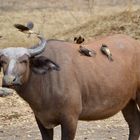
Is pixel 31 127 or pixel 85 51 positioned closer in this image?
pixel 85 51

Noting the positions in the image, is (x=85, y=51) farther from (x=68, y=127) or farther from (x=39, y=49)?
(x=68, y=127)

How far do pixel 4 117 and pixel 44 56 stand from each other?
4.89m

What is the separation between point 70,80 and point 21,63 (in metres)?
0.87

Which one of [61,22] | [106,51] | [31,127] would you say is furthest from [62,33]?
[106,51]

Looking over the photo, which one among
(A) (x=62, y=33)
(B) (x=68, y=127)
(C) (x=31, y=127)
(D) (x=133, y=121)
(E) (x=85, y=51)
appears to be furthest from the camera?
(A) (x=62, y=33)

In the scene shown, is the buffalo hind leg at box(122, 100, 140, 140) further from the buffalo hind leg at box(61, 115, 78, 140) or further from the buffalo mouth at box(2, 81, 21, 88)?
the buffalo mouth at box(2, 81, 21, 88)

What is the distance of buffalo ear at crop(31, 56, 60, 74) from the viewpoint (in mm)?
8492

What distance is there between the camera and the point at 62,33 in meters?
26.4

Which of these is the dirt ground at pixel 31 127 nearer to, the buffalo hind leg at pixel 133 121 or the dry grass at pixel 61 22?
the buffalo hind leg at pixel 133 121

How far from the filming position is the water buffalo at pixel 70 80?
27.5 ft

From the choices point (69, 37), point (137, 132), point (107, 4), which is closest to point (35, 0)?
point (107, 4)

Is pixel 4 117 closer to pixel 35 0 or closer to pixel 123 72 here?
pixel 123 72

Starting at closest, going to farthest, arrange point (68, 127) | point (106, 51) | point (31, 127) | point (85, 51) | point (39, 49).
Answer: point (39, 49)
point (68, 127)
point (85, 51)
point (106, 51)
point (31, 127)

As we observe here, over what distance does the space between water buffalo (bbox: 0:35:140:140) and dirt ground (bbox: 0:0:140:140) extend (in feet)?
7.31
